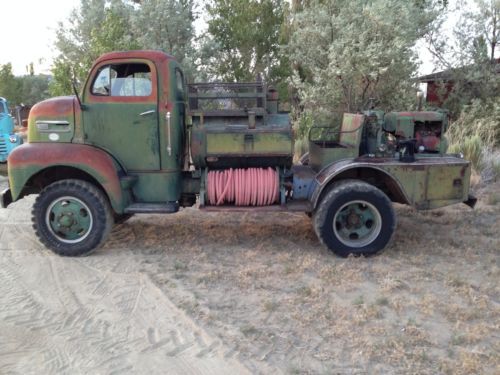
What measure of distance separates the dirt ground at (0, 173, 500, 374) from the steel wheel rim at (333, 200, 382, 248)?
25cm

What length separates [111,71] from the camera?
572cm

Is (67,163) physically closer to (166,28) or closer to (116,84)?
(116,84)

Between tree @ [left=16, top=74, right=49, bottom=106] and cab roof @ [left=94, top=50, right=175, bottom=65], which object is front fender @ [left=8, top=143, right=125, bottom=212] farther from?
tree @ [left=16, top=74, right=49, bottom=106]

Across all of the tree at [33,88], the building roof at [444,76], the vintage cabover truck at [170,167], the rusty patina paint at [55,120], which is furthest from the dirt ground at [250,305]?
the tree at [33,88]

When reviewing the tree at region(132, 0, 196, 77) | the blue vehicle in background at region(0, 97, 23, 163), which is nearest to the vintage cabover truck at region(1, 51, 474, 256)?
the blue vehicle in background at region(0, 97, 23, 163)

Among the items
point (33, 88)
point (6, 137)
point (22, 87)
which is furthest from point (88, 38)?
point (33, 88)

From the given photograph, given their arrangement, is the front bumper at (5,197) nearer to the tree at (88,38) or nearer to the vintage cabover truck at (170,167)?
the vintage cabover truck at (170,167)

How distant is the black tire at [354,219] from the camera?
→ 550cm

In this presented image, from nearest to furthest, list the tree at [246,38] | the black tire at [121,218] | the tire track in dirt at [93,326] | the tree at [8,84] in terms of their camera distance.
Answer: the tire track in dirt at [93,326], the black tire at [121,218], the tree at [246,38], the tree at [8,84]

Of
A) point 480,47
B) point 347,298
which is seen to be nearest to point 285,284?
point 347,298

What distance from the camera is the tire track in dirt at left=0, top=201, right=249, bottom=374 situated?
338 centimetres

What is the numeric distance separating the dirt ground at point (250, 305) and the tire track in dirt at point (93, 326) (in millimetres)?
14

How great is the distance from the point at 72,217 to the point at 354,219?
3350 mm

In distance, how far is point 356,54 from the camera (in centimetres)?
1127
